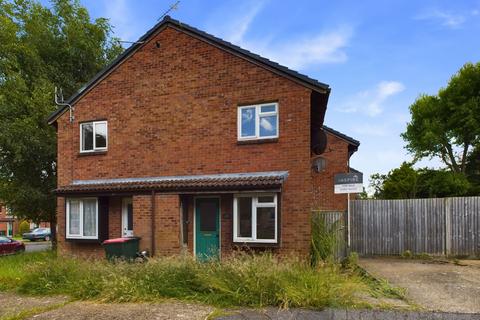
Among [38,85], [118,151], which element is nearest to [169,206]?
[118,151]

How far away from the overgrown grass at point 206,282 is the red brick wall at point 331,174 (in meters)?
9.14

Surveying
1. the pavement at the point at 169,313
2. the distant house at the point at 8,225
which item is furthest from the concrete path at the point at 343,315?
the distant house at the point at 8,225

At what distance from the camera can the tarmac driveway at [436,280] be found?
6859 millimetres

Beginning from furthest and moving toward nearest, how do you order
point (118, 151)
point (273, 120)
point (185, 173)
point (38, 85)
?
point (38, 85) → point (118, 151) → point (185, 173) → point (273, 120)

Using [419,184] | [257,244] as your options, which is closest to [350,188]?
[257,244]

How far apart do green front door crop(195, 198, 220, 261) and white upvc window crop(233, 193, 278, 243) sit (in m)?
0.87

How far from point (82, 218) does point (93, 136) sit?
290 centimetres

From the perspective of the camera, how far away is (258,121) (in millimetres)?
11539

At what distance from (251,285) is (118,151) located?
7965mm

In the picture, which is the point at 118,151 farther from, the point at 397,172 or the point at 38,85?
the point at 397,172

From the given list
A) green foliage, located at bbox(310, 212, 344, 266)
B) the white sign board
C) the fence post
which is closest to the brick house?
green foliage, located at bbox(310, 212, 344, 266)

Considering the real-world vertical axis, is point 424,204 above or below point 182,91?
below

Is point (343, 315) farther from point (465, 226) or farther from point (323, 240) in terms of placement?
point (465, 226)

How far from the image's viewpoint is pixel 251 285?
7.02 meters
